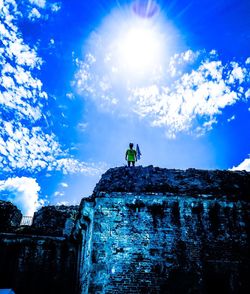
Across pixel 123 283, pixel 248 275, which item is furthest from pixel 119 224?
pixel 248 275

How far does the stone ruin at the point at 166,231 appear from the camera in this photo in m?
7.16

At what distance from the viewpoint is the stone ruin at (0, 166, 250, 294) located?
716 centimetres

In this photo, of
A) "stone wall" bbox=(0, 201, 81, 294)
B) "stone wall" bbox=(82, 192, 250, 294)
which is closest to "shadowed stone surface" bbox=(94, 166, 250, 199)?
Answer: "stone wall" bbox=(82, 192, 250, 294)

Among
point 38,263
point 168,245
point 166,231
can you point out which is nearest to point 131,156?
point 166,231

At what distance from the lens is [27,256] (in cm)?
1088

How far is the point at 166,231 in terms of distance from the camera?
7.74 meters

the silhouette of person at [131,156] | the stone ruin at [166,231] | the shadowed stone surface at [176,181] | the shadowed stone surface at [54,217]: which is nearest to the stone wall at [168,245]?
the stone ruin at [166,231]

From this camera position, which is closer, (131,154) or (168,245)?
(168,245)

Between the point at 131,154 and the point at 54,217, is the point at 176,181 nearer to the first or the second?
the point at 131,154

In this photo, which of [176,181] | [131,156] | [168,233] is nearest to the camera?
[168,233]

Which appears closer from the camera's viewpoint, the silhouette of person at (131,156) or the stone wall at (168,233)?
the stone wall at (168,233)

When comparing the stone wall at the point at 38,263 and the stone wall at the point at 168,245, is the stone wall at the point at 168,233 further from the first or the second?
the stone wall at the point at 38,263

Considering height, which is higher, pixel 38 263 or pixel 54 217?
pixel 54 217

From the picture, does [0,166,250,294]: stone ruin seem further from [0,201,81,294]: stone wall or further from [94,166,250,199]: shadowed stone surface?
[0,201,81,294]: stone wall
